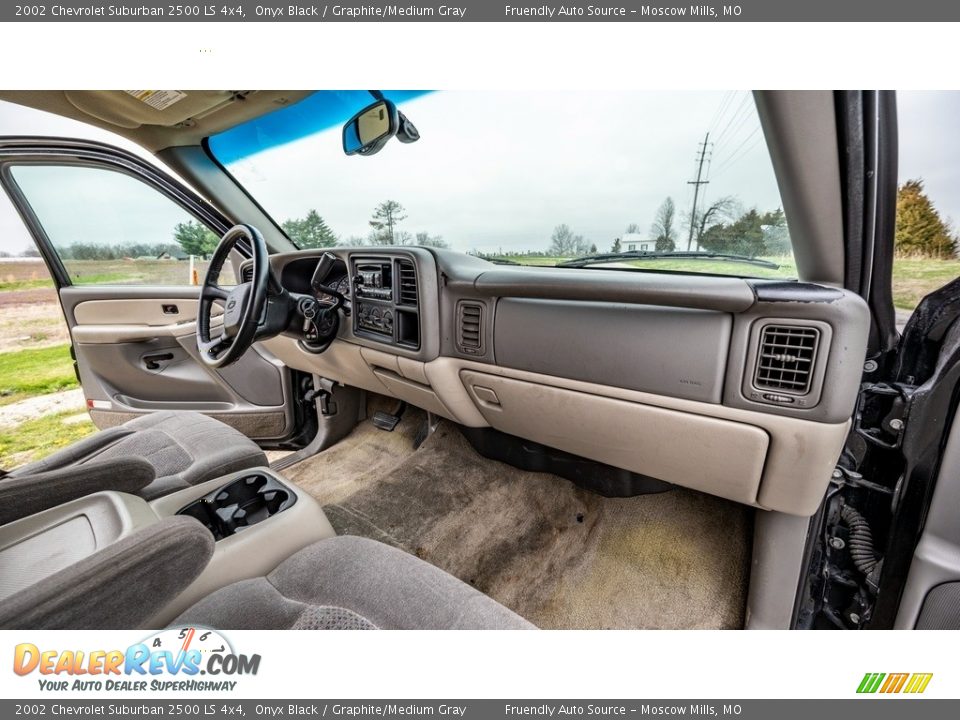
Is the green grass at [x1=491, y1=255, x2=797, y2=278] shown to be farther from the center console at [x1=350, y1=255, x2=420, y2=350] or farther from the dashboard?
→ the center console at [x1=350, y1=255, x2=420, y2=350]

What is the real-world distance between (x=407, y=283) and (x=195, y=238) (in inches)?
62.1

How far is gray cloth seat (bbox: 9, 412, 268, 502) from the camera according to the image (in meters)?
1.32

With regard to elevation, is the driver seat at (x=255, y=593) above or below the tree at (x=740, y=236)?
below

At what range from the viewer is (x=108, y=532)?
930mm

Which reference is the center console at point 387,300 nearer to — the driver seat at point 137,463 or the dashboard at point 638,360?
the dashboard at point 638,360

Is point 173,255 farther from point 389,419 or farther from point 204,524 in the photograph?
point 204,524

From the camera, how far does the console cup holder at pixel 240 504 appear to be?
1131 millimetres

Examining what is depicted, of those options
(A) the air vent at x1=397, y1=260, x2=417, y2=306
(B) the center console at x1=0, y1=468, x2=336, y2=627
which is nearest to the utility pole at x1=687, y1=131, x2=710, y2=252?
(A) the air vent at x1=397, y1=260, x2=417, y2=306

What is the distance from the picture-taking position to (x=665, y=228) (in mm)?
1354

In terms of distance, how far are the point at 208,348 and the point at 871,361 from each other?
2008mm

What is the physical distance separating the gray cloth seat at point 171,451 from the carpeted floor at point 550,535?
566 millimetres

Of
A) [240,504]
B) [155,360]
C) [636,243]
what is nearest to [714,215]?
[636,243]

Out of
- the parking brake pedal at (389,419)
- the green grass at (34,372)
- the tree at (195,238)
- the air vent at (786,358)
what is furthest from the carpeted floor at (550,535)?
the green grass at (34,372)

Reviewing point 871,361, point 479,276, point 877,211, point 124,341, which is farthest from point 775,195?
point 124,341
